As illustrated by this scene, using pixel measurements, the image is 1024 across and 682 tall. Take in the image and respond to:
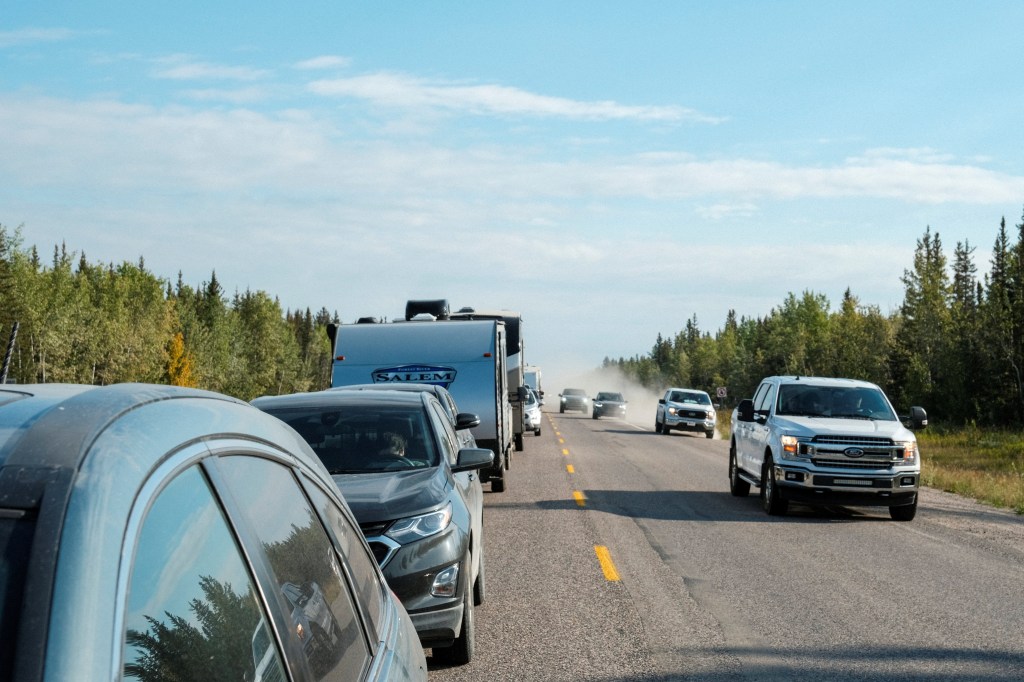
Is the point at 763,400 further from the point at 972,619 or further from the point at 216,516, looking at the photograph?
the point at 216,516

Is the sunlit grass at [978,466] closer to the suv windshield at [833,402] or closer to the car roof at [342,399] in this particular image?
the suv windshield at [833,402]

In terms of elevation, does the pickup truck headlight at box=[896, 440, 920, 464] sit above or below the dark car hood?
below

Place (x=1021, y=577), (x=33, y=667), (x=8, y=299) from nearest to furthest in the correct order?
(x=33, y=667)
(x=1021, y=577)
(x=8, y=299)

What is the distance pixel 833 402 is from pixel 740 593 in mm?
8106

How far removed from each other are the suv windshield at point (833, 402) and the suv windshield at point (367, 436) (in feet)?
30.2

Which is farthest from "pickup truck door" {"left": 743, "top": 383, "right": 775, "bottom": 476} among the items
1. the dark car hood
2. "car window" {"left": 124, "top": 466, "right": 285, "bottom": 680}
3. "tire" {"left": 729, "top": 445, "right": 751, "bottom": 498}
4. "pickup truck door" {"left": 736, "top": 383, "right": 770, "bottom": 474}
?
"car window" {"left": 124, "top": 466, "right": 285, "bottom": 680}

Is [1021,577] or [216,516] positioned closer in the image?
[216,516]

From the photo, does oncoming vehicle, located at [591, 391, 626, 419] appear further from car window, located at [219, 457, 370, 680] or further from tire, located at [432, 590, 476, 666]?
car window, located at [219, 457, 370, 680]

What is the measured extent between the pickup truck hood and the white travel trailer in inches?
186

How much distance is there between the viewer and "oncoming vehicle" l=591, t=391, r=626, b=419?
68000mm

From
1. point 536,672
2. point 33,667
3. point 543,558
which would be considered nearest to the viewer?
point 33,667

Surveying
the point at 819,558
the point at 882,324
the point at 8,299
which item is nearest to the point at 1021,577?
the point at 819,558

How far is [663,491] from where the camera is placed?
19.3m

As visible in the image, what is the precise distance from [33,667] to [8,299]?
290 ft
